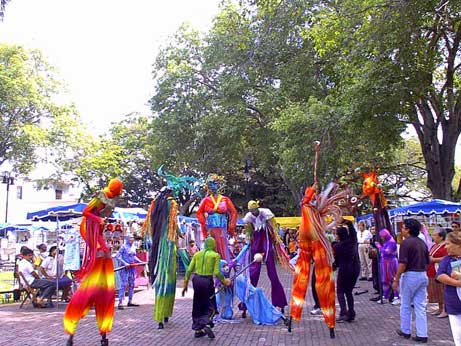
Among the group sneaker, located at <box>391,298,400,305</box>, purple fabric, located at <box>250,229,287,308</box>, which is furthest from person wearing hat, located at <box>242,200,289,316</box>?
sneaker, located at <box>391,298,400,305</box>

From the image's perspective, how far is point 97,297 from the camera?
7.05 m

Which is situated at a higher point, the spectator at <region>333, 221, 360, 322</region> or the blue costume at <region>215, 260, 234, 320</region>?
the spectator at <region>333, 221, 360, 322</region>

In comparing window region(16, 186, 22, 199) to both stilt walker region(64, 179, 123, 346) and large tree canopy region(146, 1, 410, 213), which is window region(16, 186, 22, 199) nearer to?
large tree canopy region(146, 1, 410, 213)

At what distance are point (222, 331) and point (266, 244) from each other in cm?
175

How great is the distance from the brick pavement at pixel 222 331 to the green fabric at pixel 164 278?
350 millimetres

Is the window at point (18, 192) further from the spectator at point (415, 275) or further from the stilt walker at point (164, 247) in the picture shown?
the spectator at point (415, 275)

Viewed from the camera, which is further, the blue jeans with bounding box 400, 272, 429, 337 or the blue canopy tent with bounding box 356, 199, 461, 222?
the blue canopy tent with bounding box 356, 199, 461, 222

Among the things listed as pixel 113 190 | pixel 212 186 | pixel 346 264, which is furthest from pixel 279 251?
pixel 113 190

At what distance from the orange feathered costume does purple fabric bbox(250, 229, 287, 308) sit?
3.55ft

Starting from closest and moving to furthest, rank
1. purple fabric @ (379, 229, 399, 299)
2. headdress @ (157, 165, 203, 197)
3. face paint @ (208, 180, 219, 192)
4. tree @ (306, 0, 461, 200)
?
1. headdress @ (157, 165, 203, 197)
2. face paint @ (208, 180, 219, 192)
3. purple fabric @ (379, 229, 399, 299)
4. tree @ (306, 0, 461, 200)

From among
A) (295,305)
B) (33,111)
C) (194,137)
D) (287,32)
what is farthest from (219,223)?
(33,111)

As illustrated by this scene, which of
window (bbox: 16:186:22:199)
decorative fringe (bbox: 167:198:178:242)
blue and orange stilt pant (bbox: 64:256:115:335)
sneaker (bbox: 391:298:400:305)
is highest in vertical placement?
window (bbox: 16:186:22:199)

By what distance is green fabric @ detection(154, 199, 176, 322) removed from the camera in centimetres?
840

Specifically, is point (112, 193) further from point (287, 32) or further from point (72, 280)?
point (287, 32)
